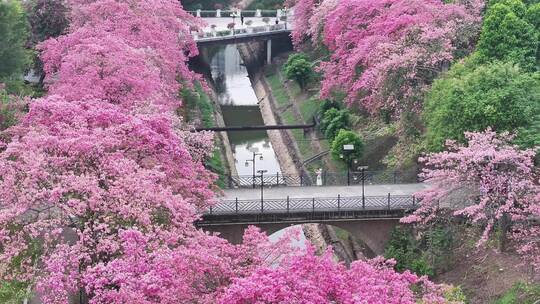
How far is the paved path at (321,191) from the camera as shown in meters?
34.5

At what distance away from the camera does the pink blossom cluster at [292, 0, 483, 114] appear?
37531 mm

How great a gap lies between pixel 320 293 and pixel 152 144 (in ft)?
33.9

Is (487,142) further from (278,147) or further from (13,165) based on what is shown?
(278,147)

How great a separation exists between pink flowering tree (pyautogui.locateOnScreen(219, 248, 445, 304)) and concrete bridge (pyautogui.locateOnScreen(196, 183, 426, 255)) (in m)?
11.9

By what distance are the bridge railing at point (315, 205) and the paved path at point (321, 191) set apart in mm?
1123

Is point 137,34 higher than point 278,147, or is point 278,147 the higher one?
point 137,34

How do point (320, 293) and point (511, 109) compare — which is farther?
point (511, 109)

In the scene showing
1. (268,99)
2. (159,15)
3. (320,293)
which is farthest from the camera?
(268,99)

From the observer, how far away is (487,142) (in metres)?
28.2

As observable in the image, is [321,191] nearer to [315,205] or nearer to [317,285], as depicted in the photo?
[315,205]

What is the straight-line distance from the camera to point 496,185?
27078 millimetres

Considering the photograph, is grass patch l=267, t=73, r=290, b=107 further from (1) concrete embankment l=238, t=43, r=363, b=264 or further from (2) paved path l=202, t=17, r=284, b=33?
(2) paved path l=202, t=17, r=284, b=33

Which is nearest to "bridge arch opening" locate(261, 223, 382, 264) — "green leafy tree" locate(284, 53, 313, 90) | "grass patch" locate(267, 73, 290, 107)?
"green leafy tree" locate(284, 53, 313, 90)

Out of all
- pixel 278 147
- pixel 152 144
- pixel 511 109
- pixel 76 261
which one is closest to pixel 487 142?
pixel 511 109
